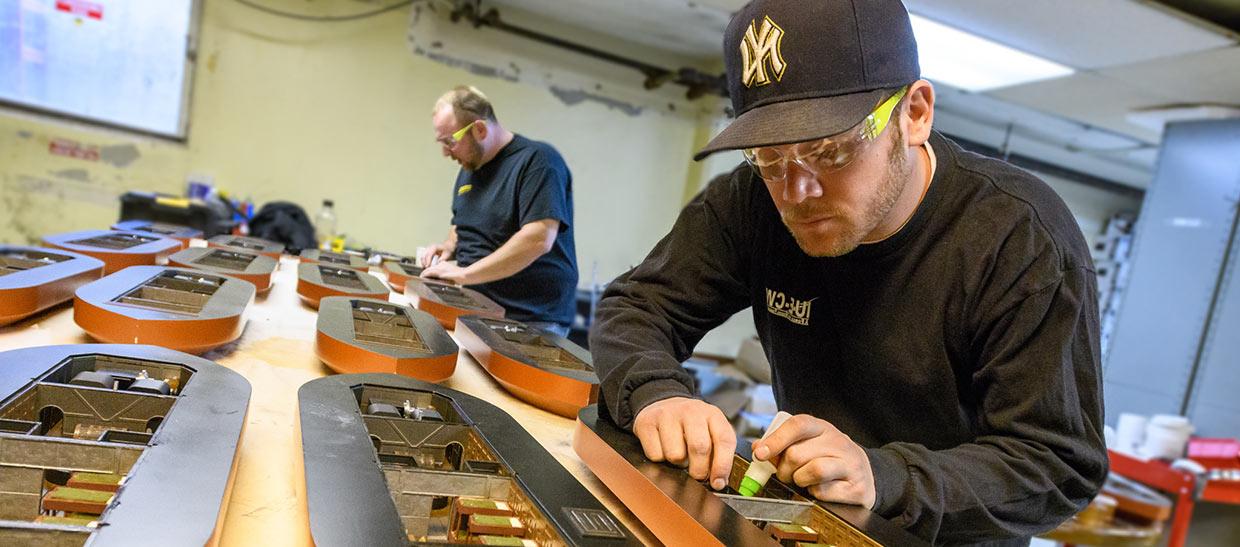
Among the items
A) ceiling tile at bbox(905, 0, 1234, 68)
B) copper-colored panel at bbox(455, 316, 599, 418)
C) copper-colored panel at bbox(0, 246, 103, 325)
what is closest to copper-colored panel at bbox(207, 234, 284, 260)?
copper-colored panel at bbox(0, 246, 103, 325)

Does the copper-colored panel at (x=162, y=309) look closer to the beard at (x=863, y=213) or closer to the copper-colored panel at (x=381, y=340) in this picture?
the copper-colored panel at (x=381, y=340)

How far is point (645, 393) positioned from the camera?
94cm

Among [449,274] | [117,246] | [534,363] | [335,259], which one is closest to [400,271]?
[449,274]

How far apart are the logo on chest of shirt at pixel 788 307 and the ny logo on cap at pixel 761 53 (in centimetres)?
38

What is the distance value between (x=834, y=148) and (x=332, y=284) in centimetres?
134

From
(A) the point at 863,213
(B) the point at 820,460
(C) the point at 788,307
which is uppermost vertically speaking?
(A) the point at 863,213

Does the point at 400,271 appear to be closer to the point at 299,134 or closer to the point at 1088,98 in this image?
the point at 299,134

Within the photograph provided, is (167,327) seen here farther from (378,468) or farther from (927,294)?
(927,294)

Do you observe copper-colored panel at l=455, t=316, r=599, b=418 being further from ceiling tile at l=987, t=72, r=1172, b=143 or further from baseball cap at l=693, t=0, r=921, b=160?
ceiling tile at l=987, t=72, r=1172, b=143

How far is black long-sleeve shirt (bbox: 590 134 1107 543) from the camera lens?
0.83m

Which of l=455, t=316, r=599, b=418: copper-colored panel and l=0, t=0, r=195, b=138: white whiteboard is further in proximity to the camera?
l=0, t=0, r=195, b=138: white whiteboard

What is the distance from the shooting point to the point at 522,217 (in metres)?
2.19

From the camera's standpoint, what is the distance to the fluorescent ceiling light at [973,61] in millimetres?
3553

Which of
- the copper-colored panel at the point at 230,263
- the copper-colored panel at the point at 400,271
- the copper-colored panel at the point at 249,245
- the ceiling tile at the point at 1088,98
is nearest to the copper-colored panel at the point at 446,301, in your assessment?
the copper-colored panel at the point at 400,271
